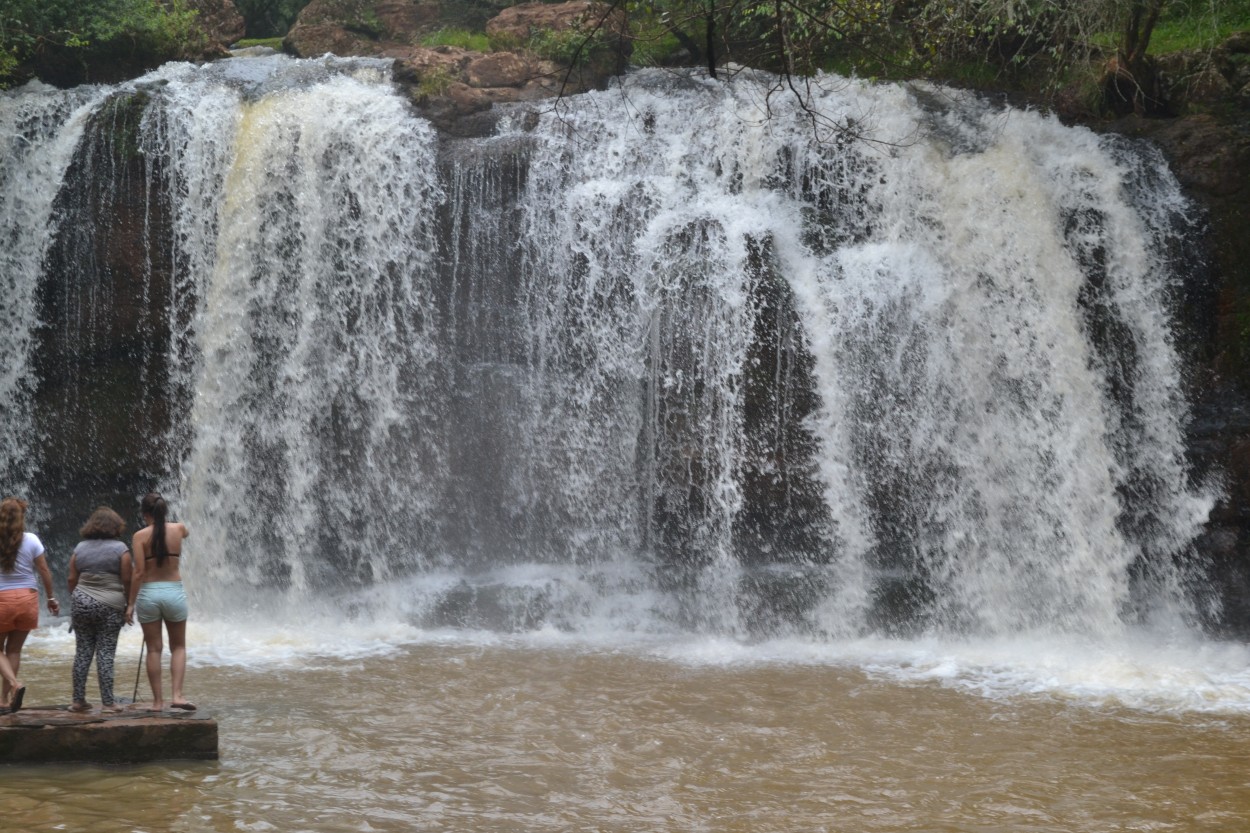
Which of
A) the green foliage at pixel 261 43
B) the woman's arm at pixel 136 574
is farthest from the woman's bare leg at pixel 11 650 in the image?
the green foliage at pixel 261 43

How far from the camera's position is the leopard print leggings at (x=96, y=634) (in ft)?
22.3

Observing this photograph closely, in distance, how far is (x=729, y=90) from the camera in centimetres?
1368

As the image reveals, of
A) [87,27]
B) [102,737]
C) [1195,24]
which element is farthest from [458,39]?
[102,737]

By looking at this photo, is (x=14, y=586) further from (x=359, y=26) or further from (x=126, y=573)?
(x=359, y=26)

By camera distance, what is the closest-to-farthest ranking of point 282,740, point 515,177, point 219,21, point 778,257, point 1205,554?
point 282,740 → point 1205,554 → point 778,257 → point 515,177 → point 219,21

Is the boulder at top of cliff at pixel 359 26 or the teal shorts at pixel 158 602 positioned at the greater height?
the boulder at top of cliff at pixel 359 26

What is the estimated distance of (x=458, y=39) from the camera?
56.6 ft

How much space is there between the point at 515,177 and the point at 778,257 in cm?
310

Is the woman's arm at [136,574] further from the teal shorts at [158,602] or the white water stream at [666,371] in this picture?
the white water stream at [666,371]

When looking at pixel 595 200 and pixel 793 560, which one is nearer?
pixel 793 560

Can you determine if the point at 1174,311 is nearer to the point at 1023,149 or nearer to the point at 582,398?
the point at 1023,149

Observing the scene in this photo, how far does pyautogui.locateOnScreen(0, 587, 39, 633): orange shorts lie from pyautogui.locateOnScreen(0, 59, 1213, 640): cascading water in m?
5.15

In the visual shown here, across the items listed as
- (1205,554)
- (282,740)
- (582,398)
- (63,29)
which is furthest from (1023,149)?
(63,29)

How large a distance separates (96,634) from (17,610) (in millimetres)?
468
